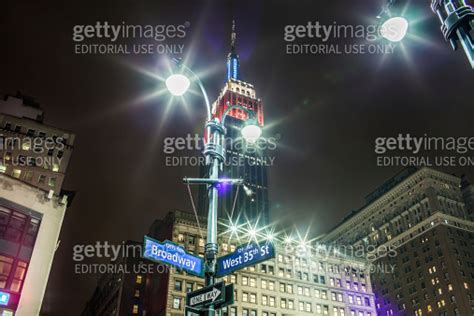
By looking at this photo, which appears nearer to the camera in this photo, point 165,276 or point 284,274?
point 165,276

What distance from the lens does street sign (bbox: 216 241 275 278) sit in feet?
33.8

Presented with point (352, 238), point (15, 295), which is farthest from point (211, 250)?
point (352, 238)

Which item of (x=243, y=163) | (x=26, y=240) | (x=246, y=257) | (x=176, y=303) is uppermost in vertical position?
(x=243, y=163)

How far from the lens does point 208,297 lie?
977 centimetres

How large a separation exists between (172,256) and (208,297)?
1.44 meters

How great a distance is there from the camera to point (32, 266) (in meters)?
33.8

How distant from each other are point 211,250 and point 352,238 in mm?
142039

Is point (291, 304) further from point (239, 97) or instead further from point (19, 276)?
point (239, 97)

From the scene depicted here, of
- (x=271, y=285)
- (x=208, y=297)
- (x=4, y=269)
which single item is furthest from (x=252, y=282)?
(x=208, y=297)

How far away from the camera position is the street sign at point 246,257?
10.3 metres

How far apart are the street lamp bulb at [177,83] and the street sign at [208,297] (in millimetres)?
5814

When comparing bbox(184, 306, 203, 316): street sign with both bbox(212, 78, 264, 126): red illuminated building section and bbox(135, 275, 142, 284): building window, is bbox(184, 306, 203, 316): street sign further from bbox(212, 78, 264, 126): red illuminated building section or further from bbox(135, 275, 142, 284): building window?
bbox(212, 78, 264, 126): red illuminated building section

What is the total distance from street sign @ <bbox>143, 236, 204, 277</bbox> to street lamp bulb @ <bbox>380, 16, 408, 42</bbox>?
7791 millimetres

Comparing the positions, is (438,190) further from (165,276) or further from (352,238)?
(165,276)
